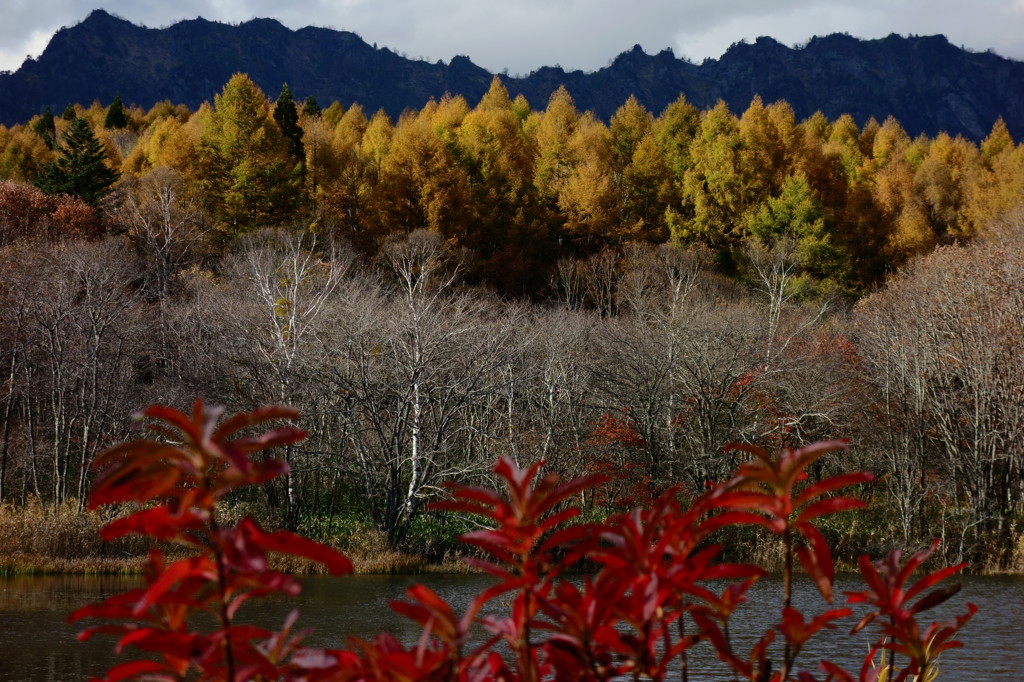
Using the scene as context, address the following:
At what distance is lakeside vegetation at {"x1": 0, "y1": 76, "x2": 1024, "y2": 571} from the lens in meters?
21.0

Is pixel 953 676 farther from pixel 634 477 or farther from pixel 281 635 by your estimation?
pixel 281 635

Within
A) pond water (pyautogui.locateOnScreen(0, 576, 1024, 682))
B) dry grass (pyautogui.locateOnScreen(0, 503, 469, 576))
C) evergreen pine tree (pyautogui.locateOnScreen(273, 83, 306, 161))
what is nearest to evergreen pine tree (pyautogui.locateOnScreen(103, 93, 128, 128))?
evergreen pine tree (pyautogui.locateOnScreen(273, 83, 306, 161))

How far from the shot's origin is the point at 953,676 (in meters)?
11.1

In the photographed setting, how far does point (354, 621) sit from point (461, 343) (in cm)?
882

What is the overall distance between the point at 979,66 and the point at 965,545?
6083 inches

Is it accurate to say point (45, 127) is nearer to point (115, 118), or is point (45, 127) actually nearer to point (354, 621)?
point (115, 118)

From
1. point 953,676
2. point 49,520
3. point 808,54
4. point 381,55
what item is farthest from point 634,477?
point 808,54

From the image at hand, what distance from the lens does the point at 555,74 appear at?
144875 mm

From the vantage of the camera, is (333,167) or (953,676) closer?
(953,676)

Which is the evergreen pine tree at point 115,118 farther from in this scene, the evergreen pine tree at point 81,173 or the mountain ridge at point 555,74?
the mountain ridge at point 555,74

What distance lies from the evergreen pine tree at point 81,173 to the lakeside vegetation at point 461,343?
120 mm

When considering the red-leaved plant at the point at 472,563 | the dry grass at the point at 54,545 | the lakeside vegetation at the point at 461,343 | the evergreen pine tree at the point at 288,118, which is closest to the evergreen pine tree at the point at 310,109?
the evergreen pine tree at the point at 288,118

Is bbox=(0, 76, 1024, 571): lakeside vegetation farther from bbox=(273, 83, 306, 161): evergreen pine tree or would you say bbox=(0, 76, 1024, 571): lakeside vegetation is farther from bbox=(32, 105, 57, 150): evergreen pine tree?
bbox=(32, 105, 57, 150): evergreen pine tree

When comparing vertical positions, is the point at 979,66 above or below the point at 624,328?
above
